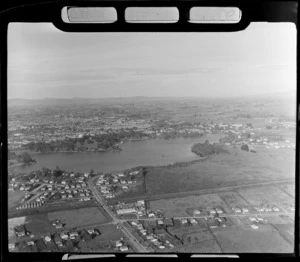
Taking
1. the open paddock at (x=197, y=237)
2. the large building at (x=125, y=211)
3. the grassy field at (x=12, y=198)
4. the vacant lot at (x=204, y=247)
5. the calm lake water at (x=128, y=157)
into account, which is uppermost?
the calm lake water at (x=128, y=157)

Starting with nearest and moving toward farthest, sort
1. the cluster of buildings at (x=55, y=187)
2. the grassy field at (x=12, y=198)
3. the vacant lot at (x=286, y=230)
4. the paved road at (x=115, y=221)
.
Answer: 1. the grassy field at (x=12, y=198)
2. the vacant lot at (x=286, y=230)
3. the paved road at (x=115, y=221)
4. the cluster of buildings at (x=55, y=187)

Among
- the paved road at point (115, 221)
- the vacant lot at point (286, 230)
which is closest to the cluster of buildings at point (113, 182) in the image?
the paved road at point (115, 221)

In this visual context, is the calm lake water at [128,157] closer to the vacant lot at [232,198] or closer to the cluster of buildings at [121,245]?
the vacant lot at [232,198]

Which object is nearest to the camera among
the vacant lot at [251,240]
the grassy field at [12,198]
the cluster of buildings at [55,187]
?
the grassy field at [12,198]

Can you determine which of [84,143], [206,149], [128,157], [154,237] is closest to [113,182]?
[128,157]

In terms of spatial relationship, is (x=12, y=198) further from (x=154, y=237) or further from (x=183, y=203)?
(x=183, y=203)

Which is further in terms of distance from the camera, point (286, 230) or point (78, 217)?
point (78, 217)
